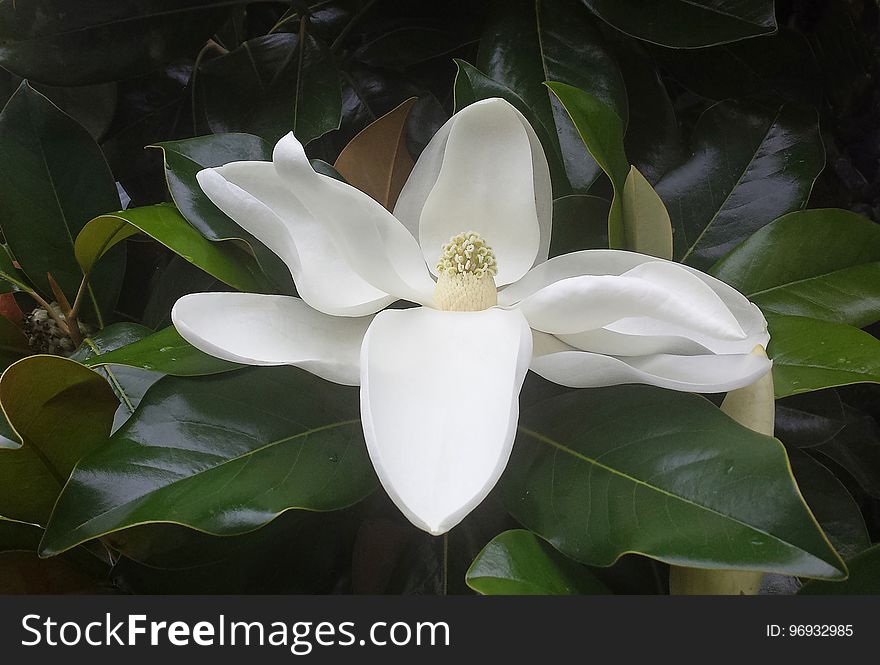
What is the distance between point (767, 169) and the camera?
0.67 metres

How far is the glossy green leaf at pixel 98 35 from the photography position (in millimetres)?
673

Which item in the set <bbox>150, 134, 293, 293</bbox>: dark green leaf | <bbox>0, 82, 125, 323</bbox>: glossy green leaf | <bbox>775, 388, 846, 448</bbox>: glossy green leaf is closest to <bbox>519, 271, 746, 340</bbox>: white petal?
<bbox>150, 134, 293, 293</bbox>: dark green leaf

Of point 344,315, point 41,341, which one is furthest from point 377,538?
point 41,341

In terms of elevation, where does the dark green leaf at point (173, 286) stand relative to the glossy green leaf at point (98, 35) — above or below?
below

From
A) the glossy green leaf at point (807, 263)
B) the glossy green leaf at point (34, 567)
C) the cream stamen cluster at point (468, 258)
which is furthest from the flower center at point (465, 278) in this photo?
the glossy green leaf at point (34, 567)

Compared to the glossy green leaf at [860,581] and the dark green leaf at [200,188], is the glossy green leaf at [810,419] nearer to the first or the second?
the glossy green leaf at [860,581]

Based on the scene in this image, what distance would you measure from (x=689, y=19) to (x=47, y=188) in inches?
21.3

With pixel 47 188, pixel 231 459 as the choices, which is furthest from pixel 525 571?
pixel 47 188

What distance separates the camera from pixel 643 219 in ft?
1.85

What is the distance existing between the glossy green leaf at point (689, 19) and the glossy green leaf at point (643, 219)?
0.59 feet

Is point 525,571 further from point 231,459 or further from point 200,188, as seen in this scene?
point 200,188

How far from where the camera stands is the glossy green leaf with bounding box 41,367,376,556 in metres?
0.45

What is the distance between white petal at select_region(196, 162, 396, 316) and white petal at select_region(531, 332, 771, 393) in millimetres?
121

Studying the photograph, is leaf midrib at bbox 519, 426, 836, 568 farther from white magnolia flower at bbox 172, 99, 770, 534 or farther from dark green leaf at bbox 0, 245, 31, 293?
dark green leaf at bbox 0, 245, 31, 293
